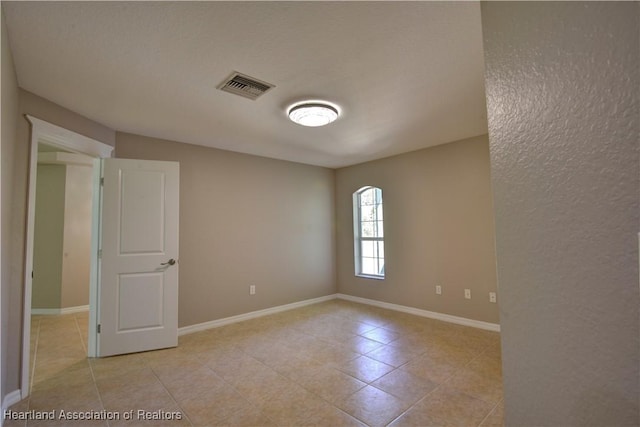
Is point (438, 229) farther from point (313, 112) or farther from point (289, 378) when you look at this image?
point (289, 378)

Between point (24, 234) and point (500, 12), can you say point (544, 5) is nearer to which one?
point (500, 12)

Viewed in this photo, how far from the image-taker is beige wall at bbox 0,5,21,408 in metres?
1.80

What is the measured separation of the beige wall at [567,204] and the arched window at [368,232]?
422 cm

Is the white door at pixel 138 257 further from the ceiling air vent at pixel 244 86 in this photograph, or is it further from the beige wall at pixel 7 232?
the ceiling air vent at pixel 244 86

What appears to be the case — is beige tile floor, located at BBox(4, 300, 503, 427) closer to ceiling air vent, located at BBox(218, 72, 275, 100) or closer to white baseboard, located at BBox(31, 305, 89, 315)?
white baseboard, located at BBox(31, 305, 89, 315)

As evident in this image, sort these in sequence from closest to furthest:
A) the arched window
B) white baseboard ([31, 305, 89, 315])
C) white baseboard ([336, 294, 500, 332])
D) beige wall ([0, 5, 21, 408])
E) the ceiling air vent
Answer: beige wall ([0, 5, 21, 408]), the ceiling air vent, white baseboard ([336, 294, 500, 332]), white baseboard ([31, 305, 89, 315]), the arched window

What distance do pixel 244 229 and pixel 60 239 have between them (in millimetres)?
3065

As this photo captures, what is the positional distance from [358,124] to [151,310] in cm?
292

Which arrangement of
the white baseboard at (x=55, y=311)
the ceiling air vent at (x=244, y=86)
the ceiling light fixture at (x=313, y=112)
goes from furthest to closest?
the white baseboard at (x=55, y=311), the ceiling light fixture at (x=313, y=112), the ceiling air vent at (x=244, y=86)

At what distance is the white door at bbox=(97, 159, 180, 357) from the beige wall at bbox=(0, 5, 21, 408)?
0.80m

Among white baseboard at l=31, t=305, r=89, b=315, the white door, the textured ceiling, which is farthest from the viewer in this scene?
white baseboard at l=31, t=305, r=89, b=315

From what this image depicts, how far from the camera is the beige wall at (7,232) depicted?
1797 millimetres

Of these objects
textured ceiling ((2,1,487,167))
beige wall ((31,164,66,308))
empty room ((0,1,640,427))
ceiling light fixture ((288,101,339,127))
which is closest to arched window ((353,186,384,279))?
empty room ((0,1,640,427))

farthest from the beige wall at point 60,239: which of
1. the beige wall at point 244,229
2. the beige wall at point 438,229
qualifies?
the beige wall at point 438,229
